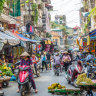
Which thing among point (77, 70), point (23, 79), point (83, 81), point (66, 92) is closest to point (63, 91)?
point (66, 92)

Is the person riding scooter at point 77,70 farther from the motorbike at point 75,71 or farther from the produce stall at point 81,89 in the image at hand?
the produce stall at point 81,89

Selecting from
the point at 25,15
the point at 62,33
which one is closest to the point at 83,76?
the point at 25,15

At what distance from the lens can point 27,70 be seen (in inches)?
337

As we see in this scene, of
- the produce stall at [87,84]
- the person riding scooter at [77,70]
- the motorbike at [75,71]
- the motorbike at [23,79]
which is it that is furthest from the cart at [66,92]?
the person riding scooter at [77,70]

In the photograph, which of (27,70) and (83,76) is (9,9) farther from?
(83,76)

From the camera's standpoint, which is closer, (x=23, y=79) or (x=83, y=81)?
(x=83, y=81)

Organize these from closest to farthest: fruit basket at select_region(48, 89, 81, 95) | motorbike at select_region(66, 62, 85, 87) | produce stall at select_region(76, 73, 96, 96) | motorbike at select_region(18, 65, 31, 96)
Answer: produce stall at select_region(76, 73, 96, 96) < fruit basket at select_region(48, 89, 81, 95) < motorbike at select_region(18, 65, 31, 96) < motorbike at select_region(66, 62, 85, 87)

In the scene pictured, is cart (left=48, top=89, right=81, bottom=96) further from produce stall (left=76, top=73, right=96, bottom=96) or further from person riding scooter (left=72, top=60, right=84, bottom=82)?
person riding scooter (left=72, top=60, right=84, bottom=82)

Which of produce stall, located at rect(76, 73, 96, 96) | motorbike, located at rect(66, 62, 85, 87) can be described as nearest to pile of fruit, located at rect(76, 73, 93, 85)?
produce stall, located at rect(76, 73, 96, 96)

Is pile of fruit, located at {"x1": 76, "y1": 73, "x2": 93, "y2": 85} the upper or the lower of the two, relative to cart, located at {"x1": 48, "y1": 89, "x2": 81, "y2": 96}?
upper

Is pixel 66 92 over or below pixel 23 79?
below

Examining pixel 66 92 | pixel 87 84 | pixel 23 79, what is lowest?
pixel 66 92

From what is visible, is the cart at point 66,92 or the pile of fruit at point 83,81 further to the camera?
the cart at point 66,92

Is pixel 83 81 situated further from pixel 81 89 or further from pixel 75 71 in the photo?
pixel 75 71
